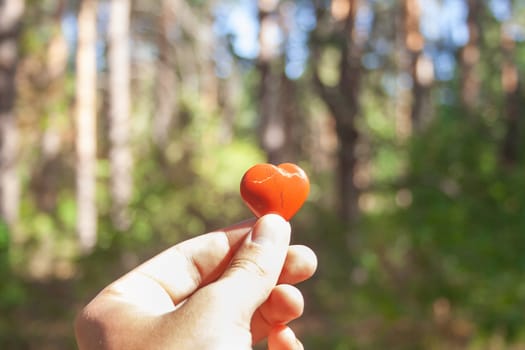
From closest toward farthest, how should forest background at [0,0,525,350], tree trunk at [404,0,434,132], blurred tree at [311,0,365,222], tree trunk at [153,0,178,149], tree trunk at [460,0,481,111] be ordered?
forest background at [0,0,525,350]
blurred tree at [311,0,365,222]
tree trunk at [460,0,481,111]
tree trunk at [404,0,434,132]
tree trunk at [153,0,178,149]

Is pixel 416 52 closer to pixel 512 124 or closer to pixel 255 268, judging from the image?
pixel 512 124

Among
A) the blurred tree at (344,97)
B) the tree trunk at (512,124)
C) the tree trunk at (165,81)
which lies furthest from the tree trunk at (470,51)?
the tree trunk at (165,81)

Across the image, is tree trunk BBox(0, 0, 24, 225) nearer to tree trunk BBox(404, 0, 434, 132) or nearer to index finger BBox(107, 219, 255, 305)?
index finger BBox(107, 219, 255, 305)

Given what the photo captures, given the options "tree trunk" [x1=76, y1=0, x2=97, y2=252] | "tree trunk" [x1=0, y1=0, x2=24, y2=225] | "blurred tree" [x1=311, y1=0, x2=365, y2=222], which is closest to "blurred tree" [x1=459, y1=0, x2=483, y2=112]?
"blurred tree" [x1=311, y1=0, x2=365, y2=222]

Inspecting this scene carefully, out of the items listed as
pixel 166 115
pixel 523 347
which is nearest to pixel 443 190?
pixel 523 347

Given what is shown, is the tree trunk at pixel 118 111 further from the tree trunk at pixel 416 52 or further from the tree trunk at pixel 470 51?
the tree trunk at pixel 470 51

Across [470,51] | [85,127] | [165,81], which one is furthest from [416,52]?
[165,81]
